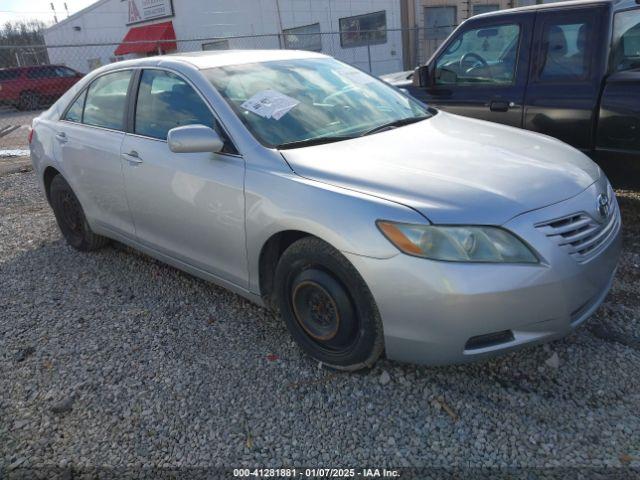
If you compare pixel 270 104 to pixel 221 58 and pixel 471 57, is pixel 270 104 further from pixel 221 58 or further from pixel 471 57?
pixel 471 57

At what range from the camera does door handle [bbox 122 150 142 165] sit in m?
3.51

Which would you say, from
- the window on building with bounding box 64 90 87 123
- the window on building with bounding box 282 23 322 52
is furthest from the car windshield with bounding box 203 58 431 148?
the window on building with bounding box 282 23 322 52

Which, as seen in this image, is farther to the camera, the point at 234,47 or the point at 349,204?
the point at 234,47

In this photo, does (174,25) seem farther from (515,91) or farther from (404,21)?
(515,91)

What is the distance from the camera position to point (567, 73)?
4.34 metres

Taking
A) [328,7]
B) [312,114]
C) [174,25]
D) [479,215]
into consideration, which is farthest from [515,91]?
[174,25]

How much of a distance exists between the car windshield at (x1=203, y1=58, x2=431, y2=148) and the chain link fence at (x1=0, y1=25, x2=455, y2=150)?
34.4 feet

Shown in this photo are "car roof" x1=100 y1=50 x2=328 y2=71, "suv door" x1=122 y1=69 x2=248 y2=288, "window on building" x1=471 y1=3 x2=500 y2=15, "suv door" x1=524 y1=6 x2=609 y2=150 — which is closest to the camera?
"suv door" x1=122 y1=69 x2=248 y2=288

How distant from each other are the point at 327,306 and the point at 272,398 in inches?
20.9

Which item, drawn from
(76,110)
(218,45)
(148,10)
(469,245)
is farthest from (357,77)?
(148,10)

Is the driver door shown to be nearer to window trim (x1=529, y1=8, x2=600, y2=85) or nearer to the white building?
window trim (x1=529, y1=8, x2=600, y2=85)

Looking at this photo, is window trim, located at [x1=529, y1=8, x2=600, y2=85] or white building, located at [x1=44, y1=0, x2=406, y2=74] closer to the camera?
window trim, located at [x1=529, y1=8, x2=600, y2=85]

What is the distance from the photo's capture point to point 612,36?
419 cm

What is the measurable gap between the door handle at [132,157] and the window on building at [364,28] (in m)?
14.3
